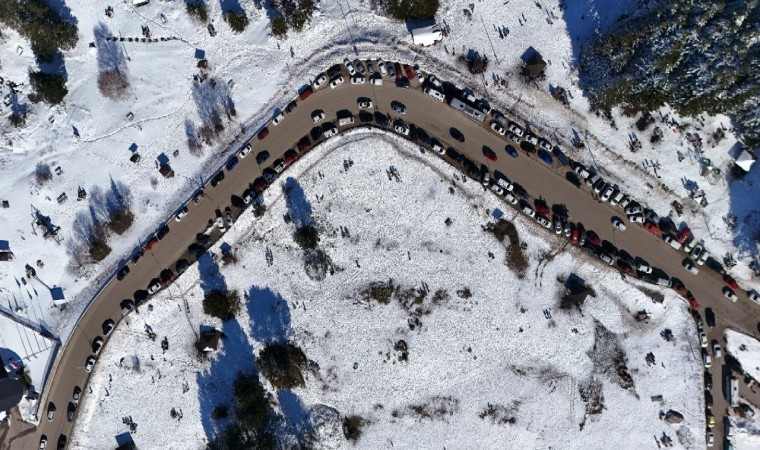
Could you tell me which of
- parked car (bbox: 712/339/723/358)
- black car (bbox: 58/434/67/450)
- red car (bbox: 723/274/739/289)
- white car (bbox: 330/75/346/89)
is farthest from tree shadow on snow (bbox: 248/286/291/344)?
red car (bbox: 723/274/739/289)

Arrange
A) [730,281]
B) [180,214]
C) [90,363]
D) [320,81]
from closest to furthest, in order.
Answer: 1. [730,281]
2. [320,81]
3. [180,214]
4. [90,363]

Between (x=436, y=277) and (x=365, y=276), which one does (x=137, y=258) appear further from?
(x=436, y=277)

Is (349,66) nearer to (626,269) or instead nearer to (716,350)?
(626,269)

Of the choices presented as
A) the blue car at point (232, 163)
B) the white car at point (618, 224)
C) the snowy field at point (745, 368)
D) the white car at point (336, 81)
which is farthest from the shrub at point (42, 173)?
the snowy field at point (745, 368)

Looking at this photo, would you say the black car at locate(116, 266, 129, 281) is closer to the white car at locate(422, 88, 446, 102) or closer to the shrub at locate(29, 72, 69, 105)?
the shrub at locate(29, 72, 69, 105)

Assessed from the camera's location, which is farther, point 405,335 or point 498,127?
point 405,335

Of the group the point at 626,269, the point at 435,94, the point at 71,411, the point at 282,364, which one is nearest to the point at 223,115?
the point at 435,94
